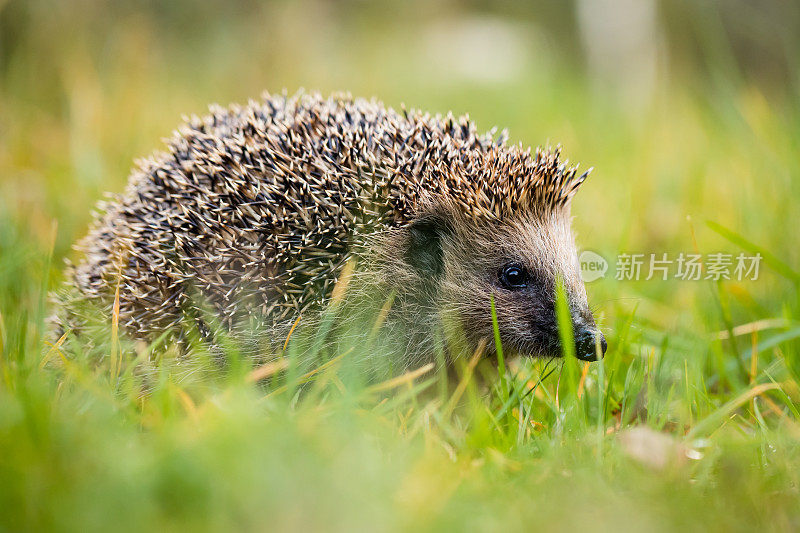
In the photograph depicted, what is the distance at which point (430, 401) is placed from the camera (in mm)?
2873

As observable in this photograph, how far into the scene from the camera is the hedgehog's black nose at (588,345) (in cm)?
298

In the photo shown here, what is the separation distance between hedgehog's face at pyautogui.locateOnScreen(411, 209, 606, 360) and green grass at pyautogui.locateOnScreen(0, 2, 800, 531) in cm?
21

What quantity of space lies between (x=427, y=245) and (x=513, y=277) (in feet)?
1.36

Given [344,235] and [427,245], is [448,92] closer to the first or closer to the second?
[427,245]

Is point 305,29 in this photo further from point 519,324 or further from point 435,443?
point 435,443

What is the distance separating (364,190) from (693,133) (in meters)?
5.70

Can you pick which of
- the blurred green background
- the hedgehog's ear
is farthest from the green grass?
the hedgehog's ear

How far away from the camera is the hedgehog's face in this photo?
3219 millimetres

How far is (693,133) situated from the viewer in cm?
770
